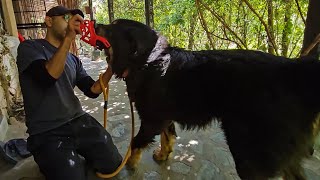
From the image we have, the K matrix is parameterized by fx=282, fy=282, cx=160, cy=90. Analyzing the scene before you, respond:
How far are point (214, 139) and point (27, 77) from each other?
1968mm

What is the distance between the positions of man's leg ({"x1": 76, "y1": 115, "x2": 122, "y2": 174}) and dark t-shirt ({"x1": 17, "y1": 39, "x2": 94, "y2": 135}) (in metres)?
0.16

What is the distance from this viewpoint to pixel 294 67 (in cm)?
176

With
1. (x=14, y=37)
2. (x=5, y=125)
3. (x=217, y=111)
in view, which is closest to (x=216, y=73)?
(x=217, y=111)

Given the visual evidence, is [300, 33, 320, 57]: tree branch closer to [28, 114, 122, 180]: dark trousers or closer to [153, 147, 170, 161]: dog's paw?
[153, 147, 170, 161]: dog's paw

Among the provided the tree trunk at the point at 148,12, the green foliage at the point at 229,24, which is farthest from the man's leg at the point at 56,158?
the tree trunk at the point at 148,12

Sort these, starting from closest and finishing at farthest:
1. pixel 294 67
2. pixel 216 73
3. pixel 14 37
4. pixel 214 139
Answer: pixel 294 67
pixel 216 73
pixel 214 139
pixel 14 37

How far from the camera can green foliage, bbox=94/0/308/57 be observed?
420 centimetres

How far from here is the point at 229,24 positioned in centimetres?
505

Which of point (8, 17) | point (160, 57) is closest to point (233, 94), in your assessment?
point (160, 57)

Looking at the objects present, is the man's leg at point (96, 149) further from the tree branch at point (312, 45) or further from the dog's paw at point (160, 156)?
the tree branch at point (312, 45)

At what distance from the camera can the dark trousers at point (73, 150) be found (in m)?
2.10

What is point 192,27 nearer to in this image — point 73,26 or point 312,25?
point 312,25

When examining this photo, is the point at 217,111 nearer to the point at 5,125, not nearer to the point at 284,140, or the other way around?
the point at 284,140

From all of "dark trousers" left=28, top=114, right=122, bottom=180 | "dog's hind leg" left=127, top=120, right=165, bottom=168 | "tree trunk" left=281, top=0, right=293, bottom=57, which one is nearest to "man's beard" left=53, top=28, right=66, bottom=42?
"dark trousers" left=28, top=114, right=122, bottom=180
